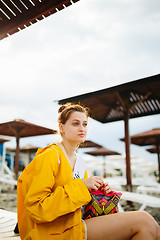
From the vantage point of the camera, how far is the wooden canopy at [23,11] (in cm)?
199

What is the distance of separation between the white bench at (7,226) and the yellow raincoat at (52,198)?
26.1 inches

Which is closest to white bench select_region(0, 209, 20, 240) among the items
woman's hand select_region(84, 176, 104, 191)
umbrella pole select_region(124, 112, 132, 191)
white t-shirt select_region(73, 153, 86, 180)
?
white t-shirt select_region(73, 153, 86, 180)

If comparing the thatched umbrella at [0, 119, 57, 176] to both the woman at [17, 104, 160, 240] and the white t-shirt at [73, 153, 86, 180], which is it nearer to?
the white t-shirt at [73, 153, 86, 180]

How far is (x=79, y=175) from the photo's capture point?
150 cm

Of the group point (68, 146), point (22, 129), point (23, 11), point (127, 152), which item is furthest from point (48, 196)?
point (22, 129)

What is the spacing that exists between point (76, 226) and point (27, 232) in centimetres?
31

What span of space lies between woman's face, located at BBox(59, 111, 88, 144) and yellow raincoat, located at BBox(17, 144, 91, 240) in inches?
9.8

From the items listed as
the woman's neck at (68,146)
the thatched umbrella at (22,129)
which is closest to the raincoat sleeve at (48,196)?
the woman's neck at (68,146)

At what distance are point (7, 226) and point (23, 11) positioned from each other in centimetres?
211

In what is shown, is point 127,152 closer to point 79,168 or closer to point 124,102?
point 124,102

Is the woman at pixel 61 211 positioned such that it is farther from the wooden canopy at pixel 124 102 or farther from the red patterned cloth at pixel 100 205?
the wooden canopy at pixel 124 102

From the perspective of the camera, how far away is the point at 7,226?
2.03m

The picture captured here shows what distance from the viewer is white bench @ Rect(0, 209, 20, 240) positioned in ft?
5.70

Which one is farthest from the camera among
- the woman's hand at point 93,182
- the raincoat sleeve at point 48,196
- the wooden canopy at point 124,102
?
the wooden canopy at point 124,102
